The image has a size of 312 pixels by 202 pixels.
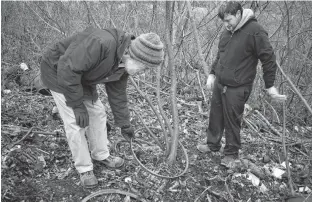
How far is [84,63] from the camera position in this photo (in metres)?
2.35

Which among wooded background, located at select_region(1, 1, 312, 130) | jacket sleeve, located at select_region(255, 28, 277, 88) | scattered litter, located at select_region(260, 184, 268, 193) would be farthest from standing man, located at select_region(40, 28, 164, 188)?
wooded background, located at select_region(1, 1, 312, 130)

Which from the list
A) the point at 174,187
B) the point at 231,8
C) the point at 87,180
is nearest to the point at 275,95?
the point at 231,8

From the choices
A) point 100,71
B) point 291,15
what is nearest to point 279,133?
point 291,15

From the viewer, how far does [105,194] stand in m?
2.89

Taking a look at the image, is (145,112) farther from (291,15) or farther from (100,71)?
(291,15)

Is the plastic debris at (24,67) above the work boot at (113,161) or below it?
above

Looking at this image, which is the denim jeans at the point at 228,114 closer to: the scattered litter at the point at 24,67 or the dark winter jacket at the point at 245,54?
the dark winter jacket at the point at 245,54

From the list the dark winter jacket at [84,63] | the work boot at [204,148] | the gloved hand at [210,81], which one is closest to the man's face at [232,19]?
the gloved hand at [210,81]

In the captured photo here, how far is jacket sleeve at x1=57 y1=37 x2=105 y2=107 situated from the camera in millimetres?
2348

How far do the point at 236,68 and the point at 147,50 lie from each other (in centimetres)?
126

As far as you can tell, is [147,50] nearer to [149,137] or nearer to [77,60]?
[77,60]

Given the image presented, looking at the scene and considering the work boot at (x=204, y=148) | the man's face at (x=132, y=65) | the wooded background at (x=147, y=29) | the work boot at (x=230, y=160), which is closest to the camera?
the man's face at (x=132, y=65)

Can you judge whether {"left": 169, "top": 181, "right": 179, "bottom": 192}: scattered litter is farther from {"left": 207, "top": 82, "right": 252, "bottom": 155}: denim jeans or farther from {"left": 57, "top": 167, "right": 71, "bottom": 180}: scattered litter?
{"left": 57, "top": 167, "right": 71, "bottom": 180}: scattered litter

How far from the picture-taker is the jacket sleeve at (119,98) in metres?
2.96
